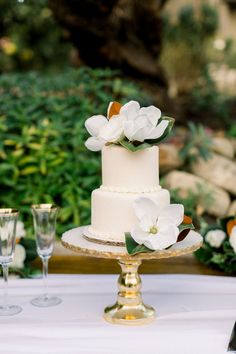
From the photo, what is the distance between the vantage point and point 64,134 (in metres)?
4.71

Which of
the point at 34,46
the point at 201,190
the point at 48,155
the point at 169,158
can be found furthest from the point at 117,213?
the point at 34,46

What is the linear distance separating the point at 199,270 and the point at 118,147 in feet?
3.54

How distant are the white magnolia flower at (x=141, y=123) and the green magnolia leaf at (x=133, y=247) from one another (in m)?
0.27

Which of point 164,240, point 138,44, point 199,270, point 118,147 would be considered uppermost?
point 138,44

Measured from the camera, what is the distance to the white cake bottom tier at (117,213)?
1.79 m

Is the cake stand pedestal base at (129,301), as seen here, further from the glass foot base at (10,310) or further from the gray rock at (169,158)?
the gray rock at (169,158)

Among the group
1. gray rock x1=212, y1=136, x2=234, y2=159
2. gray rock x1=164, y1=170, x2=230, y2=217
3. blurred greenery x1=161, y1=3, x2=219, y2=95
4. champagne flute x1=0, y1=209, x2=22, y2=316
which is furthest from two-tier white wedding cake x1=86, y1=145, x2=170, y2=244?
blurred greenery x1=161, y1=3, x2=219, y2=95

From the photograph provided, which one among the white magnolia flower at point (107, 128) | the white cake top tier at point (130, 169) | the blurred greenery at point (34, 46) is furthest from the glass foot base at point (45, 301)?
the blurred greenery at point (34, 46)

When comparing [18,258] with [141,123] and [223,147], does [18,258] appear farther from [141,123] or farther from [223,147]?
[223,147]

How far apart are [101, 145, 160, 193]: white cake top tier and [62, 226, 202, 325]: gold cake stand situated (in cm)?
18

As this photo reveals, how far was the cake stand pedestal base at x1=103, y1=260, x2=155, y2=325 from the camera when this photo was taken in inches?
69.9

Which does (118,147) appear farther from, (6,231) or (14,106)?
(14,106)

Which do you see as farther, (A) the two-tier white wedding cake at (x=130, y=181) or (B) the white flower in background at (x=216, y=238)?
(B) the white flower in background at (x=216, y=238)

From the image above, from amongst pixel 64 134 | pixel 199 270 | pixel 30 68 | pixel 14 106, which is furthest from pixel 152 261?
pixel 30 68
